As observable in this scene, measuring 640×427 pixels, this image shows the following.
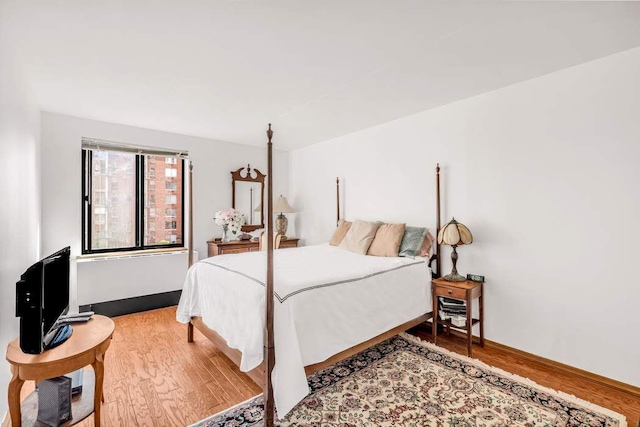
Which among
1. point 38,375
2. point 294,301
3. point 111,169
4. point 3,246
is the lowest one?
point 38,375

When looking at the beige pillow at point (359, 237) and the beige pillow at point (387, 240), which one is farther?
the beige pillow at point (359, 237)

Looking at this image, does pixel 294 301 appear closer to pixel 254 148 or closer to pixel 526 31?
pixel 526 31

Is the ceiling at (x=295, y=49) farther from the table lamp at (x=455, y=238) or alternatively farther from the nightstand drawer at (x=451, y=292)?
the nightstand drawer at (x=451, y=292)

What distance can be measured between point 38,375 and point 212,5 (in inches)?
82.5

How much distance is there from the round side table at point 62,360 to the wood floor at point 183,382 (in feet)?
1.15

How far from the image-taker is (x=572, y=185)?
7.88 ft

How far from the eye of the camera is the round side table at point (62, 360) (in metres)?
1.45

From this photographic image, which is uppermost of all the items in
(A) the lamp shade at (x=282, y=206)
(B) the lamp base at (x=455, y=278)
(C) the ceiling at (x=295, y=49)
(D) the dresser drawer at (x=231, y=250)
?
(C) the ceiling at (x=295, y=49)

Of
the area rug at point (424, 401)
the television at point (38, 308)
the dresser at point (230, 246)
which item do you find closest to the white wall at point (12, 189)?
the television at point (38, 308)

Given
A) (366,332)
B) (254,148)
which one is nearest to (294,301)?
(366,332)

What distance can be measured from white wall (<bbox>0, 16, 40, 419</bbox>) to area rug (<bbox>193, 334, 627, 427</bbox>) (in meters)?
1.40

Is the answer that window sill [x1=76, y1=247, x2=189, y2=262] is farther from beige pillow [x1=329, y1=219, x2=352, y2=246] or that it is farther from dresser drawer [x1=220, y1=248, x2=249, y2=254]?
beige pillow [x1=329, y1=219, x2=352, y2=246]

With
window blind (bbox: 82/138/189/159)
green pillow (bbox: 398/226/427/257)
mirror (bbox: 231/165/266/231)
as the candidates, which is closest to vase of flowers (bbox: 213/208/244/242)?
mirror (bbox: 231/165/266/231)

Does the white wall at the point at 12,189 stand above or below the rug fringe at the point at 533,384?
above
